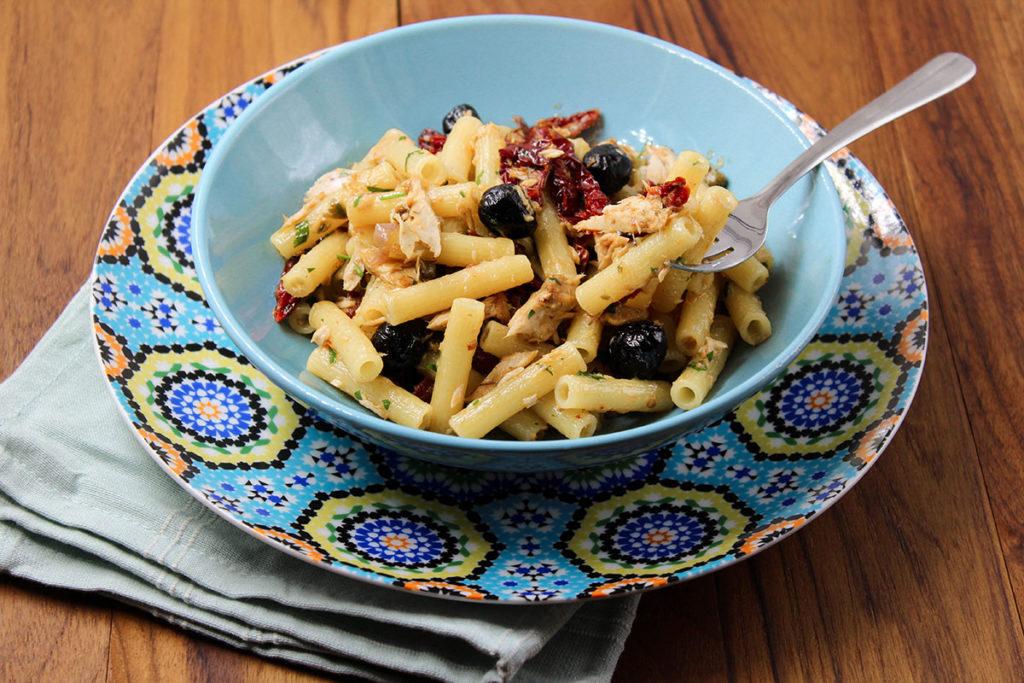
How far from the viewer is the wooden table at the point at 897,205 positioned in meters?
2.16

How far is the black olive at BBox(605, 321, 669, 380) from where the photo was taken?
2148 millimetres

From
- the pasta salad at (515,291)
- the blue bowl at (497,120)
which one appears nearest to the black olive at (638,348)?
the pasta salad at (515,291)

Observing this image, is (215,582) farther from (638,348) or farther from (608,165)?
(608,165)

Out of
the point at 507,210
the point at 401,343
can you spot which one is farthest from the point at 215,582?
the point at 507,210

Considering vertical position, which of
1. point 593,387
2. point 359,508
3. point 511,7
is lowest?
point 359,508

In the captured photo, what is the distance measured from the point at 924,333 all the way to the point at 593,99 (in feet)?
3.30

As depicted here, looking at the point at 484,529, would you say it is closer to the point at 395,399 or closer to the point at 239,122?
the point at 395,399

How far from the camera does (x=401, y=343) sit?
221cm

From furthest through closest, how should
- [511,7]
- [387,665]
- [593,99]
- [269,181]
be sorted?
1. [511,7]
2. [593,99]
3. [269,181]
4. [387,665]

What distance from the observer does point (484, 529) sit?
2.17 m

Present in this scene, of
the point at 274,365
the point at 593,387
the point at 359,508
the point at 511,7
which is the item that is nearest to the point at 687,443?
the point at 593,387

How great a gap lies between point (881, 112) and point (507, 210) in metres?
0.89

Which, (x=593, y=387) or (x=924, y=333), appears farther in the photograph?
(x=924, y=333)

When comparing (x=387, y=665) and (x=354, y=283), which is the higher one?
(x=354, y=283)
